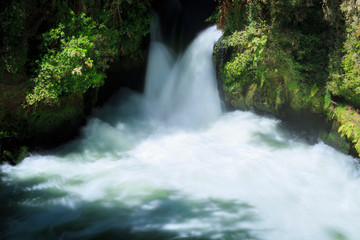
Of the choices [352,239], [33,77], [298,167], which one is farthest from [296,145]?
[33,77]

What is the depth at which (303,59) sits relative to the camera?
259 inches

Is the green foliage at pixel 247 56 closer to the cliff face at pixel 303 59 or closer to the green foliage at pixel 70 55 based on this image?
the cliff face at pixel 303 59

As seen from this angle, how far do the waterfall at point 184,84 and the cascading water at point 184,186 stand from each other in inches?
→ 44.7

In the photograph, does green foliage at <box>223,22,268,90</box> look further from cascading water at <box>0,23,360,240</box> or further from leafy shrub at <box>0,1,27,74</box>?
leafy shrub at <box>0,1,27,74</box>

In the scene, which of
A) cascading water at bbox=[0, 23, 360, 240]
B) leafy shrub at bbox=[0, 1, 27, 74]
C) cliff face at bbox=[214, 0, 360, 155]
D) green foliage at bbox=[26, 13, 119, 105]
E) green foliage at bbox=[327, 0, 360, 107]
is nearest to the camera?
cascading water at bbox=[0, 23, 360, 240]

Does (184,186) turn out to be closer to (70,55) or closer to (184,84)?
(70,55)

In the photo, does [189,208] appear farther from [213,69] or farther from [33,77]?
[213,69]

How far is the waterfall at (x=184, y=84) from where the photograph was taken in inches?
412

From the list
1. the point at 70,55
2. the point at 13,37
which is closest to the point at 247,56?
the point at 70,55

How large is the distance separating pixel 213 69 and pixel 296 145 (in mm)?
4163

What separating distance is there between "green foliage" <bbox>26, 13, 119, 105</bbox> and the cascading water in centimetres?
174

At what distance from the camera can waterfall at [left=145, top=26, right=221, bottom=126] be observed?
34.4 ft

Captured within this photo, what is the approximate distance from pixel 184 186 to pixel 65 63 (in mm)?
3637

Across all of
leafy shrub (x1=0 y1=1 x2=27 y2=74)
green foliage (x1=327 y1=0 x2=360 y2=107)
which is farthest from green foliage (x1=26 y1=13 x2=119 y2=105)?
green foliage (x1=327 y1=0 x2=360 y2=107)
